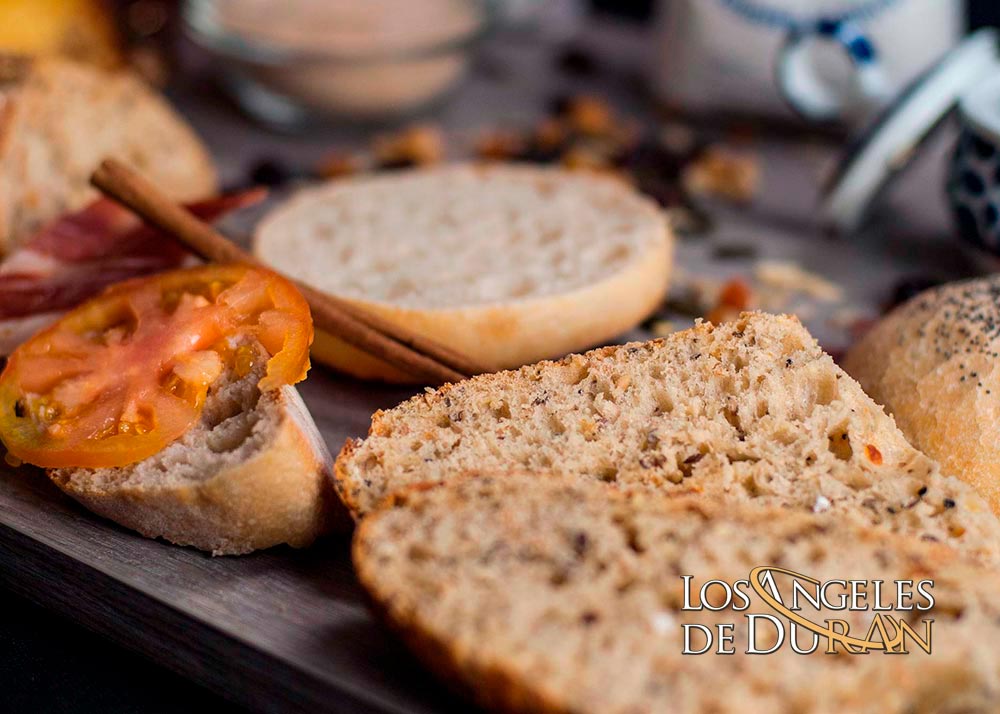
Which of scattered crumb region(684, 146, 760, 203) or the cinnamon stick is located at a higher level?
scattered crumb region(684, 146, 760, 203)

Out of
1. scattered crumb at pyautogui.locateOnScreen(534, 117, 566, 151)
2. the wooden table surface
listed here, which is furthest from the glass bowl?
the wooden table surface

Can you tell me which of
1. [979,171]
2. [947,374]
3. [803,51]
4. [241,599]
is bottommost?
[241,599]

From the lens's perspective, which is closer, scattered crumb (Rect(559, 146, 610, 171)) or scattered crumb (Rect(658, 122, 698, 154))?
scattered crumb (Rect(559, 146, 610, 171))

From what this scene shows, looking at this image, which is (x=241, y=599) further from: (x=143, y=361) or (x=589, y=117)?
(x=589, y=117)

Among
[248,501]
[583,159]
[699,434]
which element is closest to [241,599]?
[248,501]

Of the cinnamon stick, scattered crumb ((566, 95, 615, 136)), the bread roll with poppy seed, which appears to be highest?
the bread roll with poppy seed

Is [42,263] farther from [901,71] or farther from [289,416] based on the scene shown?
[901,71]

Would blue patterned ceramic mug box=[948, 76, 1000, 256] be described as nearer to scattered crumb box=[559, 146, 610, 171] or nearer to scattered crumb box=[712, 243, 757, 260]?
scattered crumb box=[712, 243, 757, 260]
